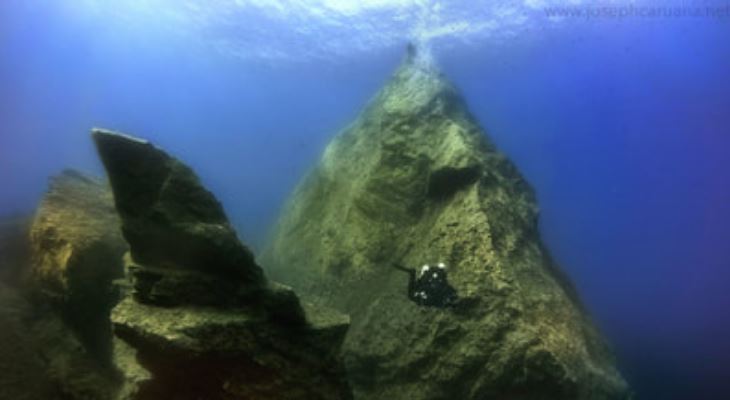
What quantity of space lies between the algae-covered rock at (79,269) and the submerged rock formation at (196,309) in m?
2.23

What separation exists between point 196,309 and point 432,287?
13.0 feet

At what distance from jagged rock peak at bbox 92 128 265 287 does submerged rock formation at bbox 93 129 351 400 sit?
12 mm

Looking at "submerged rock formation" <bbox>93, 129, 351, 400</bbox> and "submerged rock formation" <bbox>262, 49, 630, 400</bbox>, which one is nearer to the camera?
"submerged rock formation" <bbox>93, 129, 351, 400</bbox>

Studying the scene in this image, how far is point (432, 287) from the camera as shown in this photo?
8.77 metres

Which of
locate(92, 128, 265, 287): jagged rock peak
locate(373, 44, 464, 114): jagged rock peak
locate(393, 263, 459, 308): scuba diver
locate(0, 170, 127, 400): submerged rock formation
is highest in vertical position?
locate(373, 44, 464, 114): jagged rock peak

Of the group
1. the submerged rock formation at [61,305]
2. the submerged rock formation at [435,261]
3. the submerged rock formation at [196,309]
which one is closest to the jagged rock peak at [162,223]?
the submerged rock formation at [196,309]

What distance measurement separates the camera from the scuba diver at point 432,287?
344 inches

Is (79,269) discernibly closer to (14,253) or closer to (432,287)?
(14,253)

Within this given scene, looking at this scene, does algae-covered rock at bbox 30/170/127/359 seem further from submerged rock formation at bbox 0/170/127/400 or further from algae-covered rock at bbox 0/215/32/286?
algae-covered rock at bbox 0/215/32/286

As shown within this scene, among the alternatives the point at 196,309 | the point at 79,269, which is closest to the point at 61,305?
the point at 79,269

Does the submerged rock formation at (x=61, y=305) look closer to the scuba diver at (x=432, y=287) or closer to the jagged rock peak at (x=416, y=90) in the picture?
the scuba diver at (x=432, y=287)

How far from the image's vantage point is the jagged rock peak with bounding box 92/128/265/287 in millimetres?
6227

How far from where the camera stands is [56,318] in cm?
805

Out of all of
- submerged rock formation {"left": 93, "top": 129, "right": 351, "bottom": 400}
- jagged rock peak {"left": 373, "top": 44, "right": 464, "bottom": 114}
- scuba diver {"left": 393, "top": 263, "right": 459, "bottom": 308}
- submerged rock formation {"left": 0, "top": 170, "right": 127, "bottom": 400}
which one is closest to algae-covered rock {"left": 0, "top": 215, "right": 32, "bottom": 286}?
submerged rock formation {"left": 0, "top": 170, "right": 127, "bottom": 400}
